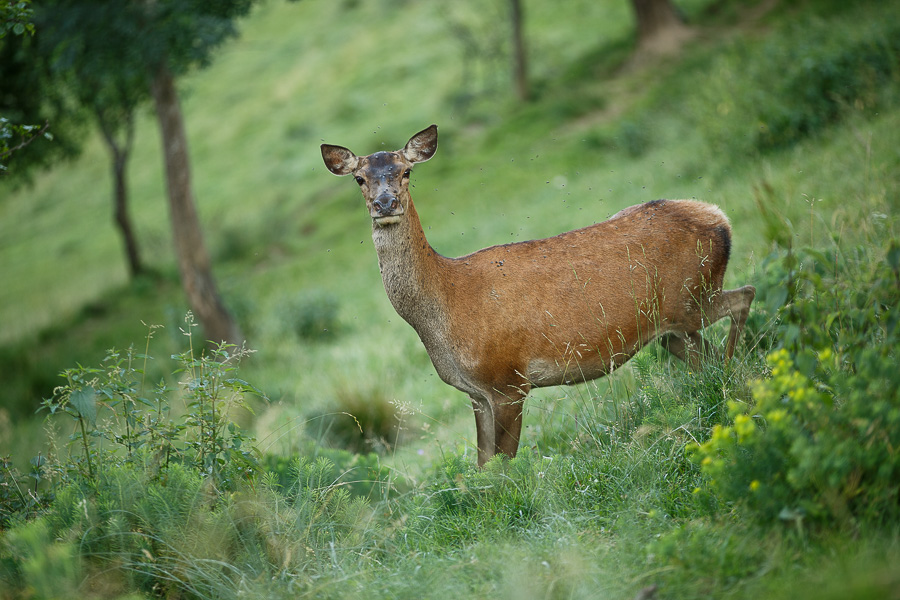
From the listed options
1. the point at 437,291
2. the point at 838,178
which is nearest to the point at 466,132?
the point at 838,178

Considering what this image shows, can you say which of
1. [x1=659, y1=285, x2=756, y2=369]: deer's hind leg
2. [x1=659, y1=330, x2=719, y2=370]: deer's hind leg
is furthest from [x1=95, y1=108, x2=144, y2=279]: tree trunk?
[x1=659, y1=285, x2=756, y2=369]: deer's hind leg

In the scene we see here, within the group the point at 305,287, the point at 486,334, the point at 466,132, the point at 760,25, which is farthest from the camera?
the point at 466,132

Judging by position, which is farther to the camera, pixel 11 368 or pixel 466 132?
pixel 466 132

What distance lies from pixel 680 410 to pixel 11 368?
13082 mm

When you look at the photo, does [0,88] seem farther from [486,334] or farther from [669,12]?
[669,12]

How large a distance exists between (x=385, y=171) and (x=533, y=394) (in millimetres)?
3329

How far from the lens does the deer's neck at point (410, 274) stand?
4574mm

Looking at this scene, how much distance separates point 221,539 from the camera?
3760 millimetres

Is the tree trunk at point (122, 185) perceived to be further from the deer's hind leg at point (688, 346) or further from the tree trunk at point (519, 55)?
the deer's hind leg at point (688, 346)

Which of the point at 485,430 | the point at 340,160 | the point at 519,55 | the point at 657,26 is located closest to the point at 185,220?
the point at 340,160

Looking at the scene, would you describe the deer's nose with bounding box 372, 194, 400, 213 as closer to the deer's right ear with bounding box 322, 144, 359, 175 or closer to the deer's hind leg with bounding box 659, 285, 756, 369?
the deer's right ear with bounding box 322, 144, 359, 175

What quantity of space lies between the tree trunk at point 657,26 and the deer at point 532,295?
1433 cm

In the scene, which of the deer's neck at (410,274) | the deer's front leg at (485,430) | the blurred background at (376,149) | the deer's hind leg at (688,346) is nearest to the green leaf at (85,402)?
the blurred background at (376,149)

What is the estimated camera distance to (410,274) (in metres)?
4.61
